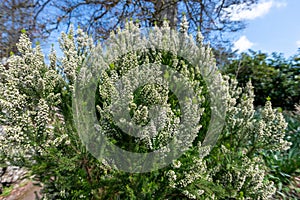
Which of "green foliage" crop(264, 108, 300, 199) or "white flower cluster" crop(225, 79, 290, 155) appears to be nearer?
"white flower cluster" crop(225, 79, 290, 155)

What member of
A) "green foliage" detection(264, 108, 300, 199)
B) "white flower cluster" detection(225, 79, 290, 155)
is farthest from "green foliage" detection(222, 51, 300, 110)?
"white flower cluster" detection(225, 79, 290, 155)

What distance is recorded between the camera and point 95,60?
1.46m

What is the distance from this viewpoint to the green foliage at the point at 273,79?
7.38 metres

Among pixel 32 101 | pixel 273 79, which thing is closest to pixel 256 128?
pixel 32 101

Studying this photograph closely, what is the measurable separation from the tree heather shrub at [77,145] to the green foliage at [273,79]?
6115 mm

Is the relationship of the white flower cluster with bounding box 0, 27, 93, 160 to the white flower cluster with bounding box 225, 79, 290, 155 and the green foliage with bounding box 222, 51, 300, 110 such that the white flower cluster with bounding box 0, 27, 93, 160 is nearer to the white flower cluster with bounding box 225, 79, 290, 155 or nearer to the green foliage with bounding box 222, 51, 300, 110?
the white flower cluster with bounding box 225, 79, 290, 155

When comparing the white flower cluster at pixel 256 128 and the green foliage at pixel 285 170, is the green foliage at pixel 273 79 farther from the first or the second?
the white flower cluster at pixel 256 128

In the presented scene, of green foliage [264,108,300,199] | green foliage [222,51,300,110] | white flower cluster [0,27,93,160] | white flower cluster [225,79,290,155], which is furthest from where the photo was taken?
green foliage [222,51,300,110]

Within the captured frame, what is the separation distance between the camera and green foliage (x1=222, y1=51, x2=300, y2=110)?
24.2 ft

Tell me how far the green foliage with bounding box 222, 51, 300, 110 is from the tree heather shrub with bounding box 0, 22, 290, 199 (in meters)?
6.12

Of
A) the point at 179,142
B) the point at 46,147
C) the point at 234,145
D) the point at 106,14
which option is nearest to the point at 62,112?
the point at 46,147

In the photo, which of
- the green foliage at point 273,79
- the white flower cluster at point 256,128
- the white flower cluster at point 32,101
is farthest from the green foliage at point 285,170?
the green foliage at point 273,79

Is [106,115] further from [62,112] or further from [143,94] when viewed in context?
[62,112]

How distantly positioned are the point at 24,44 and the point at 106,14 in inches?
215
